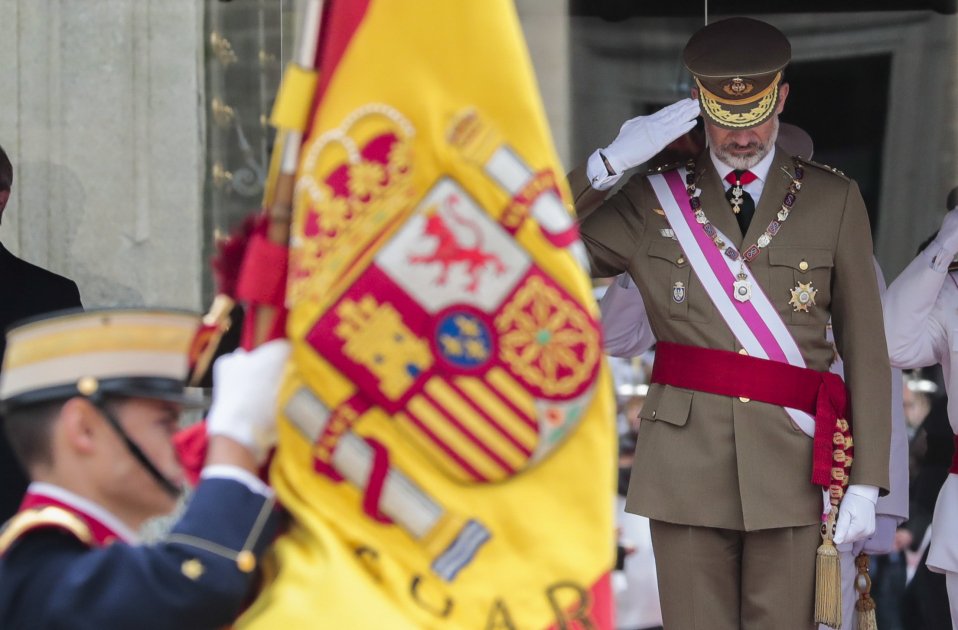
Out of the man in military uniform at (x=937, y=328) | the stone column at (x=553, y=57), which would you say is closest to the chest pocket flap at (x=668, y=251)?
the man in military uniform at (x=937, y=328)

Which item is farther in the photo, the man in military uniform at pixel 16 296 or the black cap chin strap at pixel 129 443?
the man in military uniform at pixel 16 296

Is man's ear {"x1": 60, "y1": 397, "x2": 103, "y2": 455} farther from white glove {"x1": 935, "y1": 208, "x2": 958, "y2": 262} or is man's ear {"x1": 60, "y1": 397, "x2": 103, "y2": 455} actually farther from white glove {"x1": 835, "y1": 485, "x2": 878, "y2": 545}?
white glove {"x1": 935, "y1": 208, "x2": 958, "y2": 262}

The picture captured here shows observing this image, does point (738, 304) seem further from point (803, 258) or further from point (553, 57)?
point (553, 57)

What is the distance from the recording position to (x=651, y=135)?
4297mm

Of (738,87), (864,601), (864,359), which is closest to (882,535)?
(864,601)

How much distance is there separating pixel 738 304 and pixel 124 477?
6.63 ft

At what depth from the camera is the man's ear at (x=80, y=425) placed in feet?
8.11

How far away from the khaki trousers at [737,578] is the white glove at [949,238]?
94cm

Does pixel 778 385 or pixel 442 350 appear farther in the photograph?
pixel 778 385

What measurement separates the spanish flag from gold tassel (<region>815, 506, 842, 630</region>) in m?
1.74

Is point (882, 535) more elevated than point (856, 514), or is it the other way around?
point (856, 514)

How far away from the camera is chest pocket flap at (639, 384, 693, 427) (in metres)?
4.15

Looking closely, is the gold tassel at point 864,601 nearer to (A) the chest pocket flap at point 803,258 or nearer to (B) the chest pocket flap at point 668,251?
(A) the chest pocket flap at point 803,258

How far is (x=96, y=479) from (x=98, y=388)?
13 cm
